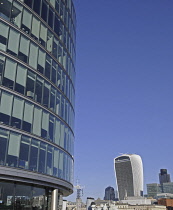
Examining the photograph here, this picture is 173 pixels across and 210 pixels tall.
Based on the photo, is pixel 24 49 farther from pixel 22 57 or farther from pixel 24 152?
pixel 24 152

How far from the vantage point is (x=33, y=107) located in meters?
28.1

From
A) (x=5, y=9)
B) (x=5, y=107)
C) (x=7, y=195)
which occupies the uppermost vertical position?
(x=5, y=9)

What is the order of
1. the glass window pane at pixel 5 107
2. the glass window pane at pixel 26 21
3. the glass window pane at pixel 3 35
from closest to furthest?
the glass window pane at pixel 5 107 → the glass window pane at pixel 3 35 → the glass window pane at pixel 26 21

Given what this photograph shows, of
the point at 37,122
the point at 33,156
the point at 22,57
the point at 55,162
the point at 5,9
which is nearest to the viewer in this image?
the point at 33,156

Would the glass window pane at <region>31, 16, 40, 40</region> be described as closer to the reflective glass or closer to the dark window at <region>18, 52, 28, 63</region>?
the dark window at <region>18, 52, 28, 63</region>

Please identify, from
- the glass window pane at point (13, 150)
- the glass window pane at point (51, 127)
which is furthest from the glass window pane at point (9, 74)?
the glass window pane at point (51, 127)

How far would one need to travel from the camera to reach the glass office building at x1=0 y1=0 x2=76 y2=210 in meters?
25.2

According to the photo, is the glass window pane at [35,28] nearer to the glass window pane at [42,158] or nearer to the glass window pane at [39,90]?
the glass window pane at [39,90]

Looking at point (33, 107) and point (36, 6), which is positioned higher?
point (36, 6)

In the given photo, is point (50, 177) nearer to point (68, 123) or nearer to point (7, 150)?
point (7, 150)

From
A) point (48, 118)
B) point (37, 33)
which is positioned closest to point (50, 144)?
point (48, 118)

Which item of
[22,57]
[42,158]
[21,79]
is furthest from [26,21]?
[42,158]

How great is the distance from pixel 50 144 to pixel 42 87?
19.1 feet

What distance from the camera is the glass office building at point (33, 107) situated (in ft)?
82.7
